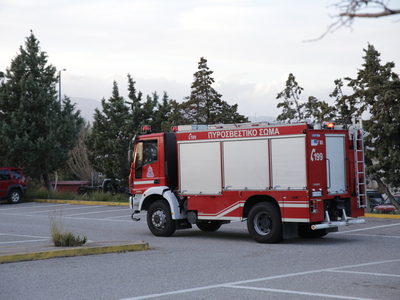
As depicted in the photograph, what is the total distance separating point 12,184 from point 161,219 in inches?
774

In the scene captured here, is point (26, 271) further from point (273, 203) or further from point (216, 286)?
point (273, 203)

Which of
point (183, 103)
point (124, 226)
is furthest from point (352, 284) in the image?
point (183, 103)

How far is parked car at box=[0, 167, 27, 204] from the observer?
3394 cm

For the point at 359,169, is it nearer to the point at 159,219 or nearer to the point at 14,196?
the point at 159,219

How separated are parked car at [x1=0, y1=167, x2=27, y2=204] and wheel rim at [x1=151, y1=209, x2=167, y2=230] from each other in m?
19.0

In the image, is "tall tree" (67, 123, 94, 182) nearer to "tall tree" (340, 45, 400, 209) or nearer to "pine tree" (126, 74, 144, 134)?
"pine tree" (126, 74, 144, 134)

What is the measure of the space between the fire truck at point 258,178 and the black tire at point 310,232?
0.08ft

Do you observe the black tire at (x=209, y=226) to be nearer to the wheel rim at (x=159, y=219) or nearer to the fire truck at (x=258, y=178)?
the fire truck at (x=258, y=178)

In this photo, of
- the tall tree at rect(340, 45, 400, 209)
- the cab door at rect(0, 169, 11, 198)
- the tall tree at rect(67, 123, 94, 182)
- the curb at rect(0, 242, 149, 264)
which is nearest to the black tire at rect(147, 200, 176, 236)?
the curb at rect(0, 242, 149, 264)

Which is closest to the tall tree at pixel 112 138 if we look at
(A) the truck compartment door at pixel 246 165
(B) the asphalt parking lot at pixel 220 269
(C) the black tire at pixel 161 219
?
(B) the asphalt parking lot at pixel 220 269

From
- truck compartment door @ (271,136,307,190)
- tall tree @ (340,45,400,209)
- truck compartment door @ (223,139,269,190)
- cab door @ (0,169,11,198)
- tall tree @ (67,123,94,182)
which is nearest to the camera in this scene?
truck compartment door @ (271,136,307,190)

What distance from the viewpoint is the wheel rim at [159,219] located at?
55.4ft

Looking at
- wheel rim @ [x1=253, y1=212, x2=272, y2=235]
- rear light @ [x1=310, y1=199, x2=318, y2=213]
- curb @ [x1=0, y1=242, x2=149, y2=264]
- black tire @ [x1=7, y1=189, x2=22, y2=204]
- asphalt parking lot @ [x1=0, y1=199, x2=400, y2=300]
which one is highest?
black tire @ [x1=7, y1=189, x2=22, y2=204]

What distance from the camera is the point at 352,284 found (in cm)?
917
